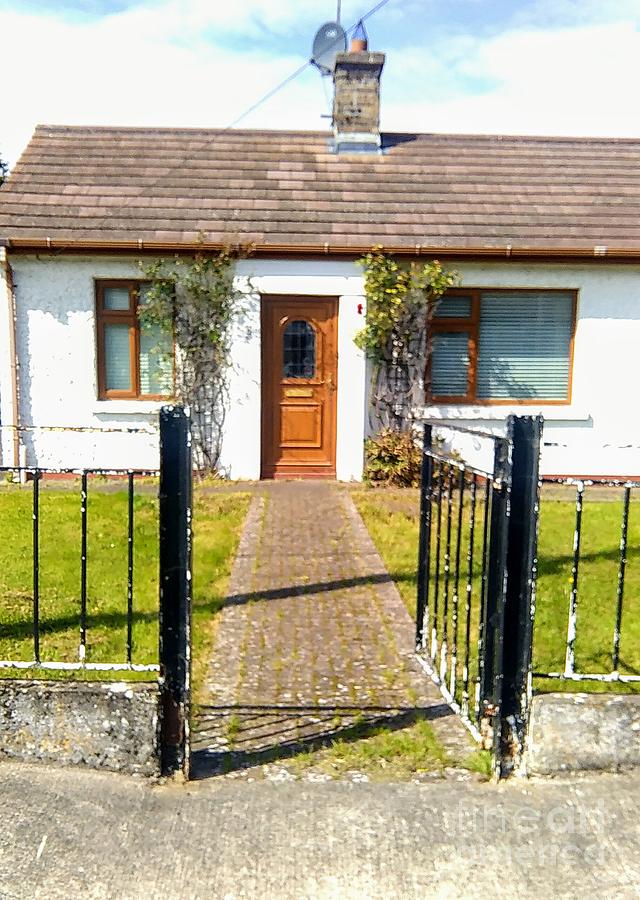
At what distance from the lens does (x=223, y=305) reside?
987 cm

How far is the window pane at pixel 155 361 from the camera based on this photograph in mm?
10234

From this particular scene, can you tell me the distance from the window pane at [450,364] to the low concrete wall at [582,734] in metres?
7.58

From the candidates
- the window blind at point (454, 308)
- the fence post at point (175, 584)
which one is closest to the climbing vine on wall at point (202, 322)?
the window blind at point (454, 308)

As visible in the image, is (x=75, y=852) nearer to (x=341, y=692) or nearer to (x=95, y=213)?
(x=341, y=692)

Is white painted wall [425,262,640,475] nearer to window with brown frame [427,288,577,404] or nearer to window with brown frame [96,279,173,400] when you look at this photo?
window with brown frame [427,288,577,404]

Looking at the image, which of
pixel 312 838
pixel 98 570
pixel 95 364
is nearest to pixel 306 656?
pixel 312 838

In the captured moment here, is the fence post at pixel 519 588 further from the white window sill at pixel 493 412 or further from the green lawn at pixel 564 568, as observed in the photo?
the white window sill at pixel 493 412

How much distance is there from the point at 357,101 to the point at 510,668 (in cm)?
1048

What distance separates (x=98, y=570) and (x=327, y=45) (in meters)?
10.5

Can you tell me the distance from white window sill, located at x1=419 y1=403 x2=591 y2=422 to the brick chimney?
4.33m

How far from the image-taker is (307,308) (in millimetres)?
10125

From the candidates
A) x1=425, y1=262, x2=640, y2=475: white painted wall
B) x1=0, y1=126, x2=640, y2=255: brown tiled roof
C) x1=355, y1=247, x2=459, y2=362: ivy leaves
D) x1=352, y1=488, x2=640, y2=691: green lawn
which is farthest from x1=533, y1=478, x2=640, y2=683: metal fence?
x1=0, y1=126, x2=640, y2=255: brown tiled roof

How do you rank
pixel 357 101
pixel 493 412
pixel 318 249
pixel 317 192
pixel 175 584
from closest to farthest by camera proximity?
pixel 175 584 < pixel 318 249 < pixel 493 412 < pixel 317 192 < pixel 357 101

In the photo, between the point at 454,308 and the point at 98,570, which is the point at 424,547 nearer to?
the point at 98,570
